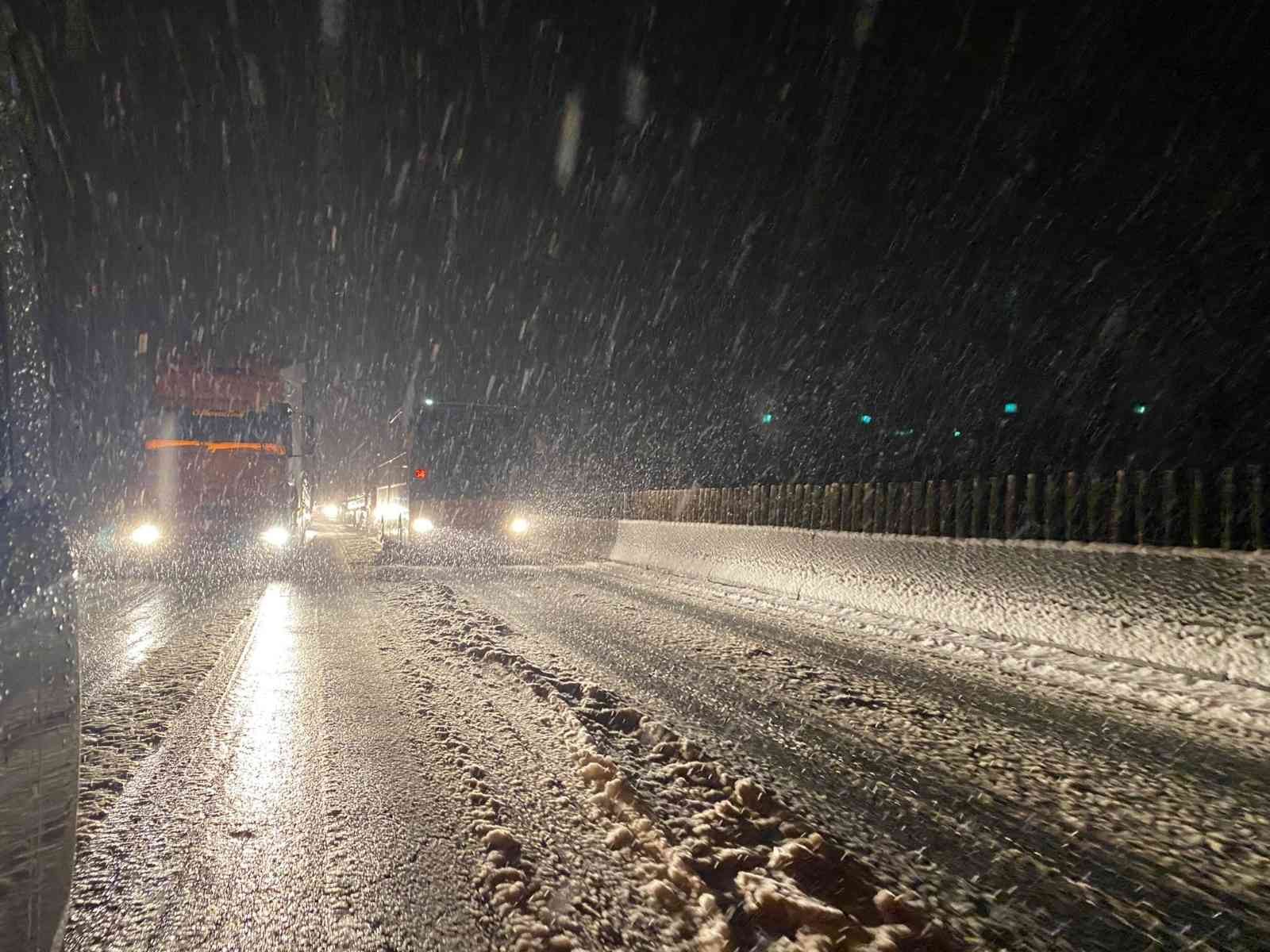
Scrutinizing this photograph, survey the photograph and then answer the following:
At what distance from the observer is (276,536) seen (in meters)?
19.2

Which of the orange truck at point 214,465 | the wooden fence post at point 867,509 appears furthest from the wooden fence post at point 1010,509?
the orange truck at point 214,465

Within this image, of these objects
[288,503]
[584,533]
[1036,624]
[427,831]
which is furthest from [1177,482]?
[288,503]

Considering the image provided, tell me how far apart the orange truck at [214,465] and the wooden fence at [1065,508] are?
48.8 feet

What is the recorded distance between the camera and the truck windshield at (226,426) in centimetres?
1706

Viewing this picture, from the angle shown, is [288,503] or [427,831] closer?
[427,831]

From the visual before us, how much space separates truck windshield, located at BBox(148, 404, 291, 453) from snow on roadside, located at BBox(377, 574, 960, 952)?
56.9ft

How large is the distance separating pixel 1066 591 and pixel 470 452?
670 inches

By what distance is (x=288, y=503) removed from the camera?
19.3 metres

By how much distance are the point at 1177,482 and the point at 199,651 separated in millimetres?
7640

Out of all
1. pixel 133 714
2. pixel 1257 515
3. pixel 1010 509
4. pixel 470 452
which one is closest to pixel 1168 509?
pixel 1257 515

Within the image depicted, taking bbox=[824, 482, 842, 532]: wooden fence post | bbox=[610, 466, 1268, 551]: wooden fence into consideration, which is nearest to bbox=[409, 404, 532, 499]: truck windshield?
bbox=[610, 466, 1268, 551]: wooden fence

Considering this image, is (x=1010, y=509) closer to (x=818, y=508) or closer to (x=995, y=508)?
(x=995, y=508)

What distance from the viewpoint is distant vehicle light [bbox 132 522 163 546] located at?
16.7 m

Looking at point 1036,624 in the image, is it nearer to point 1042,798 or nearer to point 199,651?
point 1042,798
